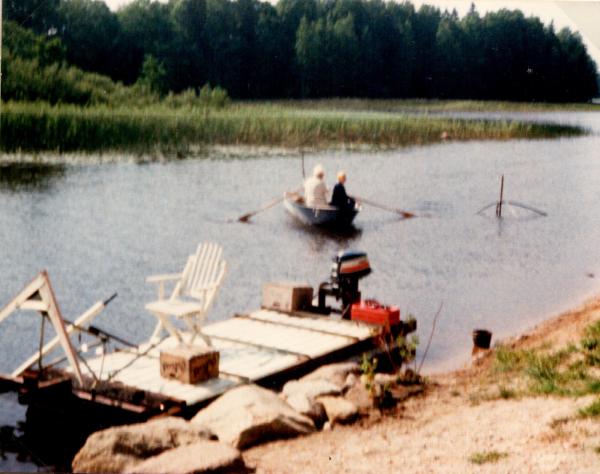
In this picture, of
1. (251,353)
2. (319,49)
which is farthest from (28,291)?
(319,49)

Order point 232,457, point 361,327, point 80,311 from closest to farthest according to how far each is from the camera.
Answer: point 232,457 < point 361,327 < point 80,311

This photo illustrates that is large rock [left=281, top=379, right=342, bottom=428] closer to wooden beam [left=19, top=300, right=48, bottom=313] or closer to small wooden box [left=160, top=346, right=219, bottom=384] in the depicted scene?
small wooden box [left=160, top=346, right=219, bottom=384]

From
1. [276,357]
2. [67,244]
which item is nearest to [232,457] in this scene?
[276,357]

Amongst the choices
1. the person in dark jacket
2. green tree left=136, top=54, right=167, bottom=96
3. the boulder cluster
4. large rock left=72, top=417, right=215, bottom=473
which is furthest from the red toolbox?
the person in dark jacket

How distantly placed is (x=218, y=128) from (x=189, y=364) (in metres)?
Answer: 8.33

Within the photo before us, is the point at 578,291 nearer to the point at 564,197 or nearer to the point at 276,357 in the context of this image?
the point at 564,197

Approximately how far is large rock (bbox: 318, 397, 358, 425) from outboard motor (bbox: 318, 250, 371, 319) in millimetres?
2819

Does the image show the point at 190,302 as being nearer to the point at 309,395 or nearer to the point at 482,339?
the point at 309,395

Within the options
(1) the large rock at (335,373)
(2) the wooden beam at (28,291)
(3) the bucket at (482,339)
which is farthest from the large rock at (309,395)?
(3) the bucket at (482,339)

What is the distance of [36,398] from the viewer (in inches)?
261

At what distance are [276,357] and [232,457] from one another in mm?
2771

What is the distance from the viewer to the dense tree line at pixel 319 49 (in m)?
9.71

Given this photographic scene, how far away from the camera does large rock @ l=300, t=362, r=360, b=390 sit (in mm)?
7543

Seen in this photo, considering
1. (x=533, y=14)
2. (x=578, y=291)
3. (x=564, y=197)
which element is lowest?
(x=578, y=291)
